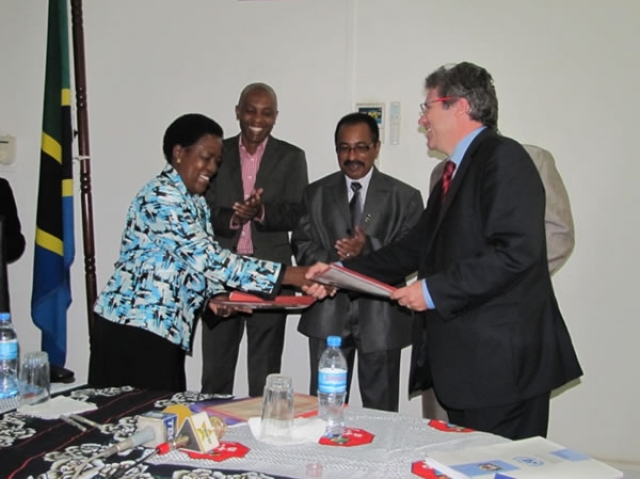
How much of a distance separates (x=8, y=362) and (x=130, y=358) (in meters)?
0.47

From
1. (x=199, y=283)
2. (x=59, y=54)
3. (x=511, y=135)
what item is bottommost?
(x=199, y=283)

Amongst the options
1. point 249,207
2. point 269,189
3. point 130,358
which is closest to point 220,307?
point 130,358

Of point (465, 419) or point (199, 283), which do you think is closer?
point (465, 419)

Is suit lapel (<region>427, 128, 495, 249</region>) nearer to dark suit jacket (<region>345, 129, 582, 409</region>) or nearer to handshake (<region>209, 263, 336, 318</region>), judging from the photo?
dark suit jacket (<region>345, 129, 582, 409</region>)

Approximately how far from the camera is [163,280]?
2.37 m

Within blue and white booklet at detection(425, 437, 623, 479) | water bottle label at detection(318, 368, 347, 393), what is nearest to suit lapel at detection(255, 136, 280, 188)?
water bottle label at detection(318, 368, 347, 393)

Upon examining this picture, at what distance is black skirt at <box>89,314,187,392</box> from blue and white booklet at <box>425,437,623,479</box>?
119 centimetres

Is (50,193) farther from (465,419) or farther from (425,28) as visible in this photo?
(465,419)

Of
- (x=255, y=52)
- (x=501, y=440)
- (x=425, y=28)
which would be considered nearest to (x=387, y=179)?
(x=425, y=28)

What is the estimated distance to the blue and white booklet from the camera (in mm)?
1377

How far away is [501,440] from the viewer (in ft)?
5.32

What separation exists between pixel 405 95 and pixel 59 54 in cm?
197

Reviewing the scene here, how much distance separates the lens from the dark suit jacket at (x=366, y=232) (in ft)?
10.2

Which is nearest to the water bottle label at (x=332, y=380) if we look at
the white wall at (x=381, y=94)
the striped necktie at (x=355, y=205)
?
the striped necktie at (x=355, y=205)
